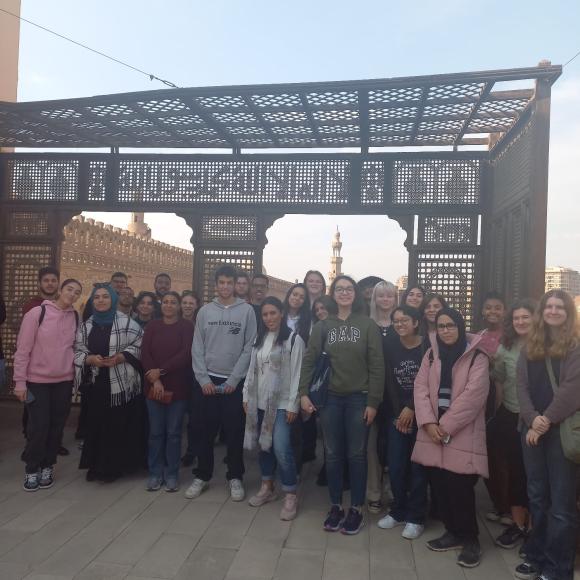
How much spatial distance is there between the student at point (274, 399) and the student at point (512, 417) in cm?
136

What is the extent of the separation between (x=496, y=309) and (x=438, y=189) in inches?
99.3

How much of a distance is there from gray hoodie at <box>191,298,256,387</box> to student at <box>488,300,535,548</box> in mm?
1780

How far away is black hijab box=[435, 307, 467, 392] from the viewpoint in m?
3.28

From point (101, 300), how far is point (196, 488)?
166 cm

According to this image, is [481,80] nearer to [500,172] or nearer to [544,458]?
[500,172]

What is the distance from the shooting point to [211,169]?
6.58 metres

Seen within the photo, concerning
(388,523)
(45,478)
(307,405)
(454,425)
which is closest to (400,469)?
(388,523)

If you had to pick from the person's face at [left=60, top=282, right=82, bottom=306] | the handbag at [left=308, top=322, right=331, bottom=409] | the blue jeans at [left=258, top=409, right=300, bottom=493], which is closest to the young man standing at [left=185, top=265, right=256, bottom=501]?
the blue jeans at [left=258, top=409, right=300, bottom=493]

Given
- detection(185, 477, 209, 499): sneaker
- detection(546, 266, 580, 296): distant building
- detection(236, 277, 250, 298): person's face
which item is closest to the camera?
detection(185, 477, 209, 499): sneaker

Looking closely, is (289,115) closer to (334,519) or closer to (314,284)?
(314,284)

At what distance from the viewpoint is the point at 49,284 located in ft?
15.6

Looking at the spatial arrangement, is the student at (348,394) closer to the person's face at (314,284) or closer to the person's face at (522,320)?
the person's face at (522,320)

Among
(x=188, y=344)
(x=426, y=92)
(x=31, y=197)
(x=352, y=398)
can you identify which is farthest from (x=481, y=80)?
(x=31, y=197)

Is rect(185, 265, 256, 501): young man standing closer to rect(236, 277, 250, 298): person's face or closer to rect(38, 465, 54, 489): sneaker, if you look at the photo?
rect(236, 277, 250, 298): person's face
